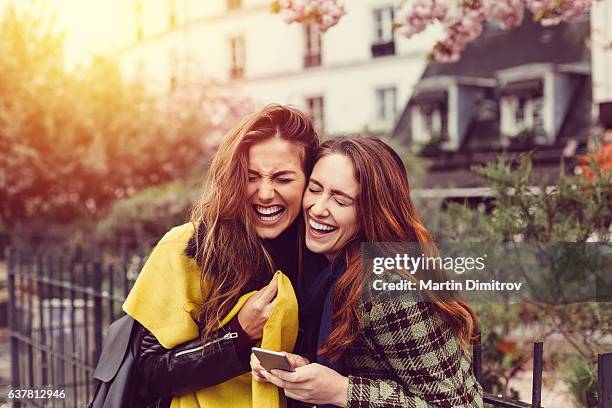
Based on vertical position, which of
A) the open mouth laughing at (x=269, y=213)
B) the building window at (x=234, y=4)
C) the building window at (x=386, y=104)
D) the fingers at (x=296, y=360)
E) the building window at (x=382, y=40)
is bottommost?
the fingers at (x=296, y=360)

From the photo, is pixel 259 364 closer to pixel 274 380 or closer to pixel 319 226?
pixel 274 380

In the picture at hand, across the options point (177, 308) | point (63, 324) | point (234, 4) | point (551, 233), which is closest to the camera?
point (177, 308)

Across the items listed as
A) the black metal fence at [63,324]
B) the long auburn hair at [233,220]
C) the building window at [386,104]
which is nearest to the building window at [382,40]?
the building window at [386,104]

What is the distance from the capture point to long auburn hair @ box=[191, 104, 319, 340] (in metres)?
2.19

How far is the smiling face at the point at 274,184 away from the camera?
230 centimetres

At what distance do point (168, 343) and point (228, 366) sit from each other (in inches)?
7.4

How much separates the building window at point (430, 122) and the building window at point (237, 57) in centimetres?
630

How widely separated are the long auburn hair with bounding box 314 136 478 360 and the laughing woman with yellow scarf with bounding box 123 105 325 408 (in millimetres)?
163

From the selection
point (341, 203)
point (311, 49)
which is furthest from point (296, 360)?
point (311, 49)

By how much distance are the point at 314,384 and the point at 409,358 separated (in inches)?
9.6

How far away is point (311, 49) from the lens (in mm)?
23125

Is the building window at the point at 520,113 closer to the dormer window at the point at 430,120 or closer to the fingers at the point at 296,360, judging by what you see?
the dormer window at the point at 430,120

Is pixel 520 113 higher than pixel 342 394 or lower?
higher

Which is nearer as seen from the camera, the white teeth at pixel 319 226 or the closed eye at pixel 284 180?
the white teeth at pixel 319 226
